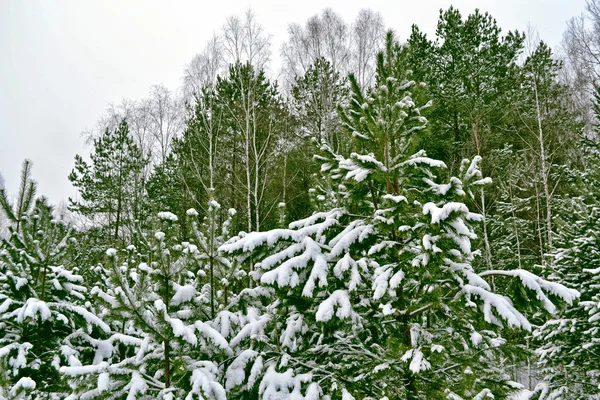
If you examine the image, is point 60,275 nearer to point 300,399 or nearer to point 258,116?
point 300,399

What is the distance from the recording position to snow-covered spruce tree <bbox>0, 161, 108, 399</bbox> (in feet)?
12.8

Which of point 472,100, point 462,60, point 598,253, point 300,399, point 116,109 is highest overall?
point 116,109

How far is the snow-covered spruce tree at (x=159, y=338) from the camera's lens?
9.28ft

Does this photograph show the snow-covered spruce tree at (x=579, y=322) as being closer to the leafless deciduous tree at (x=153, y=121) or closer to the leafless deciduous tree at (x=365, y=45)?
the leafless deciduous tree at (x=365, y=45)

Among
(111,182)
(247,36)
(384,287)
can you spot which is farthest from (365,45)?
(384,287)

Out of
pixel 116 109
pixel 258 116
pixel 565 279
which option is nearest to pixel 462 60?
pixel 258 116

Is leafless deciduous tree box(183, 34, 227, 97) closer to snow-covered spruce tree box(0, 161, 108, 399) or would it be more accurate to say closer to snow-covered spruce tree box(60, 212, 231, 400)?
snow-covered spruce tree box(0, 161, 108, 399)

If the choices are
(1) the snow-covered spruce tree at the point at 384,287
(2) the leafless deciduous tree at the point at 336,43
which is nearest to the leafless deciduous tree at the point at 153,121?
(2) the leafless deciduous tree at the point at 336,43

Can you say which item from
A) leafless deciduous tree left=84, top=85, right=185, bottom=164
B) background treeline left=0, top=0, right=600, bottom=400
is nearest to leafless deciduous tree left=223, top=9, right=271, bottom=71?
leafless deciduous tree left=84, top=85, right=185, bottom=164

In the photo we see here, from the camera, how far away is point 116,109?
71.4 feet

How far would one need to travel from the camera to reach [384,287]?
301 centimetres

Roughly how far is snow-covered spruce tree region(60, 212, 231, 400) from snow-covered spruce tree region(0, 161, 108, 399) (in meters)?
0.48

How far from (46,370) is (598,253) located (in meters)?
8.97

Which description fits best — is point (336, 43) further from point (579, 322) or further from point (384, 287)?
point (384, 287)
